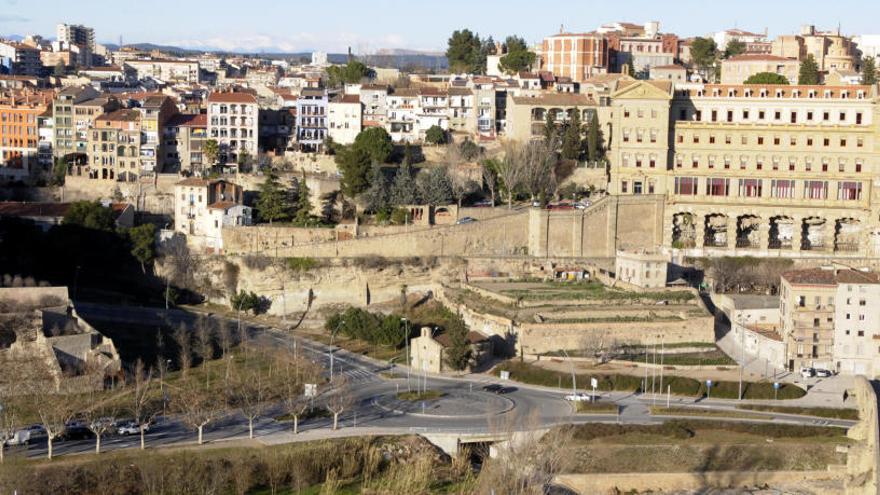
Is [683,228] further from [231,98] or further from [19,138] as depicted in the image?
[19,138]

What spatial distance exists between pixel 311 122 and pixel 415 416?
2908 cm

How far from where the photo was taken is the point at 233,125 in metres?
65.0

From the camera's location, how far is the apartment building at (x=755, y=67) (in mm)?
74125

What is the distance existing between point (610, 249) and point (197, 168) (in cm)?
2009

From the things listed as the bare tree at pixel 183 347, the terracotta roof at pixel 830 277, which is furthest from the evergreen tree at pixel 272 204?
the terracotta roof at pixel 830 277

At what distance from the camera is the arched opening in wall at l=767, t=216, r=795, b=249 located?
5588cm

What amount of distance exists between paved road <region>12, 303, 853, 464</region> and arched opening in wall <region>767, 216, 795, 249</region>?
1485 cm

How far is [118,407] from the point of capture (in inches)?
1597

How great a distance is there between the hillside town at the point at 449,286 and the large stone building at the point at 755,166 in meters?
0.10

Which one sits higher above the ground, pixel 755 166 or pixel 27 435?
pixel 755 166

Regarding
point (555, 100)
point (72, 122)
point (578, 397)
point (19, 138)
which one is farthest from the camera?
point (19, 138)

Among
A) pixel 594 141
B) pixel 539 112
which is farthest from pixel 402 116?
pixel 594 141

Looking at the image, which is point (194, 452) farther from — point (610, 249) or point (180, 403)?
point (610, 249)

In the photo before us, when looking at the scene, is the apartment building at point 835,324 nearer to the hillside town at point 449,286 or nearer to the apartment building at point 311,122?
the hillside town at point 449,286
